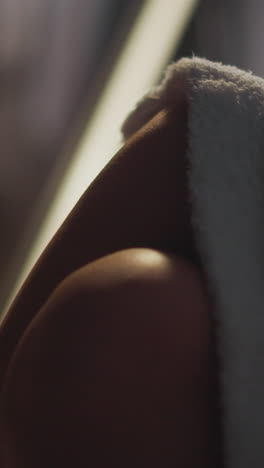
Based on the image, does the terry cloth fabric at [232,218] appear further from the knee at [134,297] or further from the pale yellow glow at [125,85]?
the pale yellow glow at [125,85]

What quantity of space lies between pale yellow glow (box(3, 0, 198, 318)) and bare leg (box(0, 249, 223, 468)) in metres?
0.68

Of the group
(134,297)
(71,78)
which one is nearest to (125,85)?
(71,78)

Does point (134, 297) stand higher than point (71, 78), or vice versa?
point (71, 78)

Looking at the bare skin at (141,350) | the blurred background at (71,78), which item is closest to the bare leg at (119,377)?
the bare skin at (141,350)

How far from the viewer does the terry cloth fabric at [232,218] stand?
0.33m

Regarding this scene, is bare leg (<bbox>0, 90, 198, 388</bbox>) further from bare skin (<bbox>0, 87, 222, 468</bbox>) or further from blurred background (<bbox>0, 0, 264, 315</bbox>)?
blurred background (<bbox>0, 0, 264, 315</bbox>)

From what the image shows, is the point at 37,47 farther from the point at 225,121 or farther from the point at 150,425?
the point at 150,425

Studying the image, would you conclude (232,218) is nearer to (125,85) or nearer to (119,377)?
(119,377)

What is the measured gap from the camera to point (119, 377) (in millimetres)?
301

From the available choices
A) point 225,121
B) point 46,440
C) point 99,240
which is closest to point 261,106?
point 225,121

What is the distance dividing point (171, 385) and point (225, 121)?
0.69 ft

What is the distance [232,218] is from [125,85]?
76 cm

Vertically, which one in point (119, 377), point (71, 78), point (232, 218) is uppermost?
point (71, 78)

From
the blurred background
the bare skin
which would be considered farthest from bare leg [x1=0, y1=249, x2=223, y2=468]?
the blurred background
